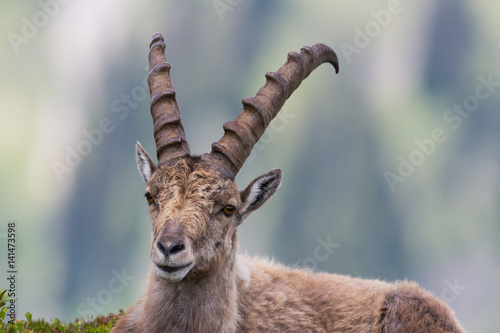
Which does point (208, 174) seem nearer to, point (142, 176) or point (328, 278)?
point (142, 176)

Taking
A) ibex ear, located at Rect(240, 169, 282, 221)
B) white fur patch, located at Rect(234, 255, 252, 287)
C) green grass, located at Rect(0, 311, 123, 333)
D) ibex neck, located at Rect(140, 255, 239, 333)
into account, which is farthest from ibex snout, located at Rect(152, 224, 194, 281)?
green grass, located at Rect(0, 311, 123, 333)

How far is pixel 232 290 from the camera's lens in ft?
27.5

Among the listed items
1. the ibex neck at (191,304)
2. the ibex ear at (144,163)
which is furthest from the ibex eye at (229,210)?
the ibex ear at (144,163)

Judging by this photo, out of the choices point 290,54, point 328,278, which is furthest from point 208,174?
point 328,278

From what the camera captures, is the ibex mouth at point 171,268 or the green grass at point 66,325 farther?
the green grass at point 66,325

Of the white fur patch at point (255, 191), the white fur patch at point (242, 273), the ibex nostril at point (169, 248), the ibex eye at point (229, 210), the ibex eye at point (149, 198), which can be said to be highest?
the white fur patch at point (255, 191)

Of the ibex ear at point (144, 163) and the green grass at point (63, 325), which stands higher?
the ibex ear at point (144, 163)

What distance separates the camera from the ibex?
754cm

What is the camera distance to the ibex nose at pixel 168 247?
271 inches

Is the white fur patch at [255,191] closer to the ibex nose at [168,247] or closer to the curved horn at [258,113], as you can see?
the curved horn at [258,113]

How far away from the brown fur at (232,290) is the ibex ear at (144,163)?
4cm

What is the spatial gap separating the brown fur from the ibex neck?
1cm

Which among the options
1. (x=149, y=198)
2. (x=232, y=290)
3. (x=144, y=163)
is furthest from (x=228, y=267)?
(x=144, y=163)

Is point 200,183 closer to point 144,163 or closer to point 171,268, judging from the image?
point 171,268
